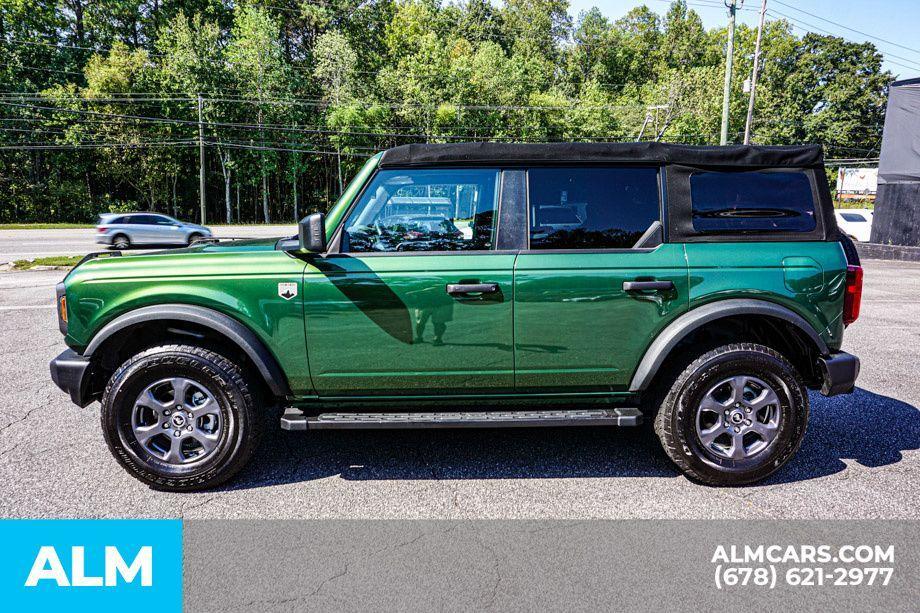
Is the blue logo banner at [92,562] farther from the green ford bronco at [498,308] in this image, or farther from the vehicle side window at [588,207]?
the vehicle side window at [588,207]

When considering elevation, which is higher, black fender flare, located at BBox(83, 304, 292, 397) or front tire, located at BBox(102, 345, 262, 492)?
black fender flare, located at BBox(83, 304, 292, 397)

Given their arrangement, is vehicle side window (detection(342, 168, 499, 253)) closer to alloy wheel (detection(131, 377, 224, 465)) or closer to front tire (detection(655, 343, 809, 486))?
alloy wheel (detection(131, 377, 224, 465))

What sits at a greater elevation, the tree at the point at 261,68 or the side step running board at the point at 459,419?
the tree at the point at 261,68

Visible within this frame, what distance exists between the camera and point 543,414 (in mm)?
3527

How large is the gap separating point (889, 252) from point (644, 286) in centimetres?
1889

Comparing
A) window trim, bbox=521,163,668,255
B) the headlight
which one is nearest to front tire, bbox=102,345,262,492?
the headlight

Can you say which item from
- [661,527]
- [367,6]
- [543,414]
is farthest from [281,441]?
[367,6]

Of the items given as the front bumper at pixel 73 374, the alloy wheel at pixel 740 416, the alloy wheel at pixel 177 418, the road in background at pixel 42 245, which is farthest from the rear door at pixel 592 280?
the road in background at pixel 42 245

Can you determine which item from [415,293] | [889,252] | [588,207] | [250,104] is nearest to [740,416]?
[588,207]

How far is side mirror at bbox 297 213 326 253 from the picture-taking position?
3.29 metres

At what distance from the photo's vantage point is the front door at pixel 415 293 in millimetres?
3418

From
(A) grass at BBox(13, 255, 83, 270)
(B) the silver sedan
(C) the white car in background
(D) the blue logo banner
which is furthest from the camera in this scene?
(C) the white car in background

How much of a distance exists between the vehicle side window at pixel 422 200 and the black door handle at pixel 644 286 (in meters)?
0.89

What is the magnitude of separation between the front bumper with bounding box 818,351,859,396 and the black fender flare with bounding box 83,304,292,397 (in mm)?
3336
